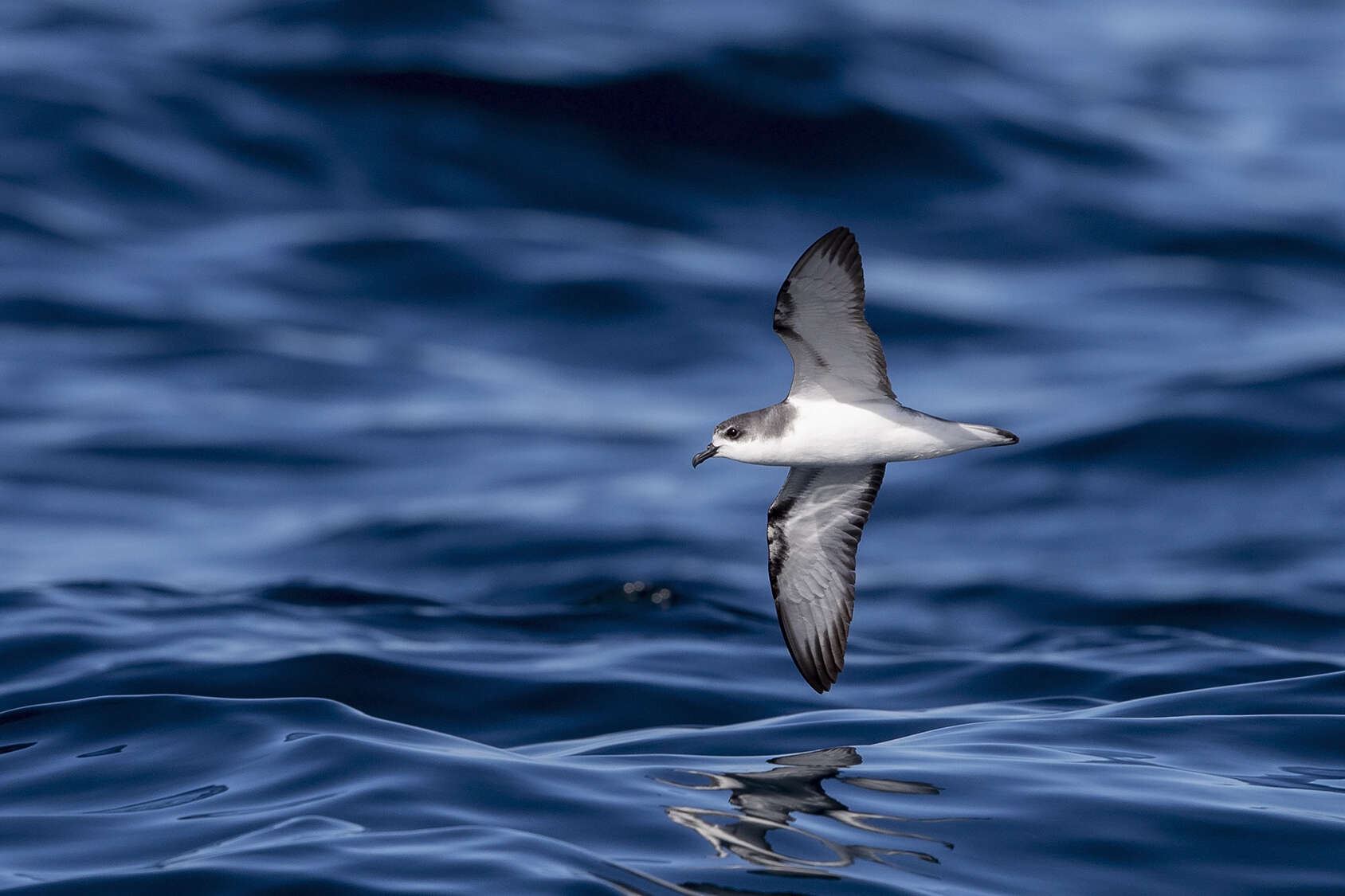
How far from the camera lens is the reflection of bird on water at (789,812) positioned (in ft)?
22.1

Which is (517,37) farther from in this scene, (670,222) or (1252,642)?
(1252,642)

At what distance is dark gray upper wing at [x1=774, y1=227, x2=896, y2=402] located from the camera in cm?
703

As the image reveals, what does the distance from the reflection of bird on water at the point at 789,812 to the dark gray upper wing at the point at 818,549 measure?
29.3 inches

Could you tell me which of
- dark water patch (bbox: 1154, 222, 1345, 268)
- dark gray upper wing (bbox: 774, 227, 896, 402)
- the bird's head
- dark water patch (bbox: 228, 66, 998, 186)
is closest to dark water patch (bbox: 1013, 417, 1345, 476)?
dark water patch (bbox: 1154, 222, 1345, 268)

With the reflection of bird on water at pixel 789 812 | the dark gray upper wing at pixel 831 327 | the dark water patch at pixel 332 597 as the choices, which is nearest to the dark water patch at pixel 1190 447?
the dark water patch at pixel 332 597

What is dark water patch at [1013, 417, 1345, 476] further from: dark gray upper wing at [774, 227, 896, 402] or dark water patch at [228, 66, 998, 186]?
dark gray upper wing at [774, 227, 896, 402]

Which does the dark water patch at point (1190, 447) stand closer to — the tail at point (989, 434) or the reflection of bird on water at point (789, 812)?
the reflection of bird on water at point (789, 812)

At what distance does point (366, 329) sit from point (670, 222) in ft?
18.5

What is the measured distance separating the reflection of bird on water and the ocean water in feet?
0.12

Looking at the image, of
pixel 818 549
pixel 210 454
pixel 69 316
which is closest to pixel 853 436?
pixel 818 549

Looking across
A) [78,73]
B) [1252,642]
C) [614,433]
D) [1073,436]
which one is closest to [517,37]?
[78,73]

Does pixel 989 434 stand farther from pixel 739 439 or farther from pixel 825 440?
pixel 739 439

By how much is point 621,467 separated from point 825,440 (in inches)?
471

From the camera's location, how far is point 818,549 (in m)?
8.81
